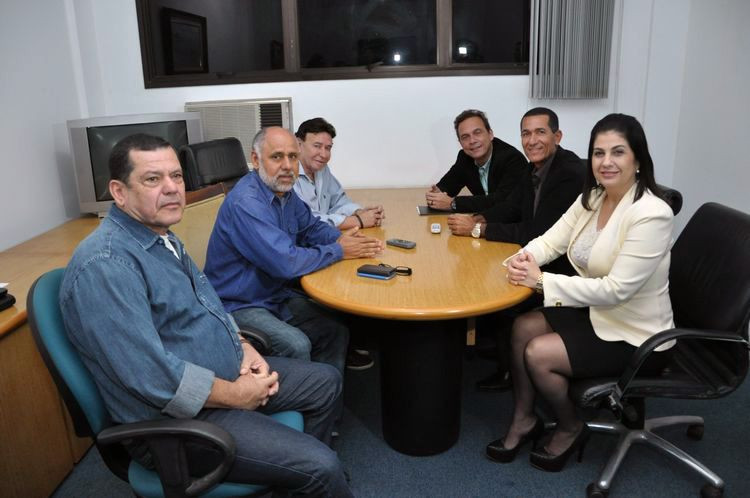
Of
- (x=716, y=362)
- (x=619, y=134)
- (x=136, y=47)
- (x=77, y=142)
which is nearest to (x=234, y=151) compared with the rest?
(x=77, y=142)

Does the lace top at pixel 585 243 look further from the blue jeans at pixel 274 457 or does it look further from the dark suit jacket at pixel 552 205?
the blue jeans at pixel 274 457

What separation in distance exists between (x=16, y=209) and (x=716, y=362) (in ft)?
10.2

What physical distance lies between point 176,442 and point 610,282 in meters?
1.35

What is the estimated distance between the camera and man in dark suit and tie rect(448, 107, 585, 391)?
2.40 meters

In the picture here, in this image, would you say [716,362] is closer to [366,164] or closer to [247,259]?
[247,259]

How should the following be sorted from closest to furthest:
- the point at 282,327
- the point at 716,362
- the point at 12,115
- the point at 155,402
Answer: the point at 155,402
the point at 716,362
the point at 282,327
the point at 12,115

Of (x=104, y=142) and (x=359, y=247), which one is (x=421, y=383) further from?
(x=104, y=142)

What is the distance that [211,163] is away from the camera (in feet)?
9.91

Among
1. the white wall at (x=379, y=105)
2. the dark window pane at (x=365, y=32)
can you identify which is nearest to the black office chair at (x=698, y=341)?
the white wall at (x=379, y=105)

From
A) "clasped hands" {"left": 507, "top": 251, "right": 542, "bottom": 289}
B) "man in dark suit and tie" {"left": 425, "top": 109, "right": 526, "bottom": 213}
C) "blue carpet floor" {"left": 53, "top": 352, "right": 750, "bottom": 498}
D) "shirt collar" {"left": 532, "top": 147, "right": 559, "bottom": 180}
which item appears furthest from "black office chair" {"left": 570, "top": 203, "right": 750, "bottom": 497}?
"man in dark suit and tie" {"left": 425, "top": 109, "right": 526, "bottom": 213}

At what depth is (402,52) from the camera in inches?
158

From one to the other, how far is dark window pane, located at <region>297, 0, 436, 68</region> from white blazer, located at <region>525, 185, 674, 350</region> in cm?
245

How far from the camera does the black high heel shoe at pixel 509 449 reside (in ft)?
7.11

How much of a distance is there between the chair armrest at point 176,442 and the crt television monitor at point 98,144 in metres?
2.20
